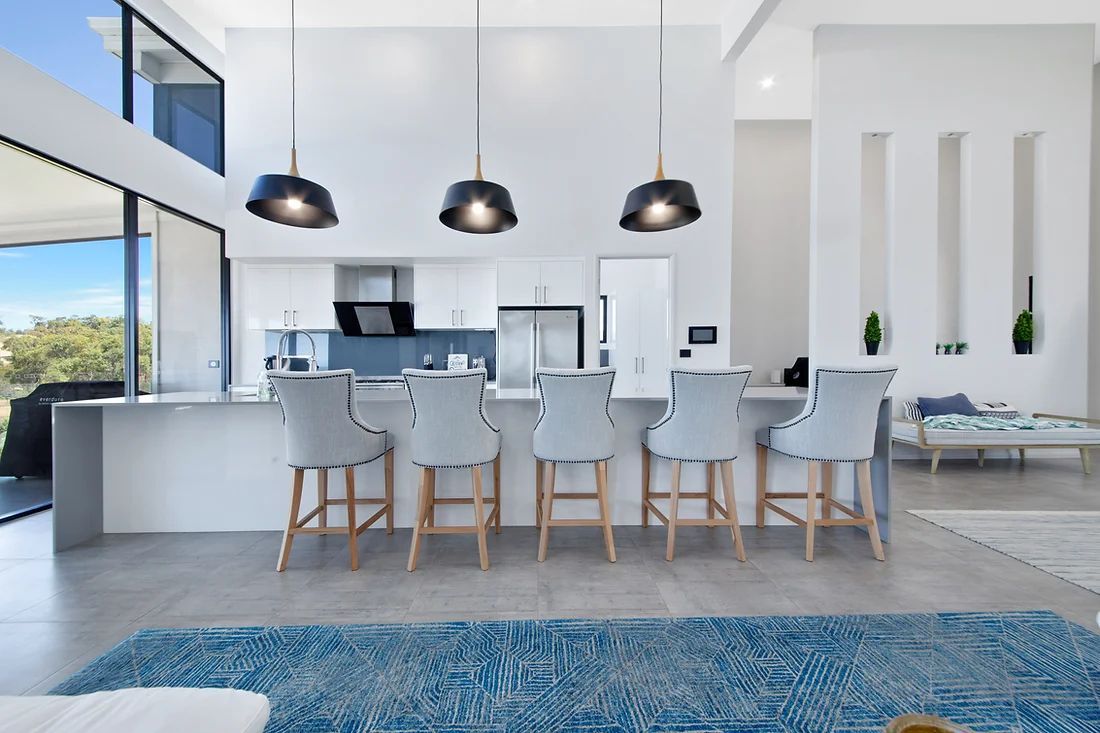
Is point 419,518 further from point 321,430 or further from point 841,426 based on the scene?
point 841,426

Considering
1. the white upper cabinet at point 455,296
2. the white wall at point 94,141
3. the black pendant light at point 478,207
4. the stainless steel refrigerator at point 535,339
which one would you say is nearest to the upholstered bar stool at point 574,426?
the black pendant light at point 478,207

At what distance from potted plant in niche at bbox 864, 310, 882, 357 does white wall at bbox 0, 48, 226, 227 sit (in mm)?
7062

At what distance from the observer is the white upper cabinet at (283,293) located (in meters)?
4.80

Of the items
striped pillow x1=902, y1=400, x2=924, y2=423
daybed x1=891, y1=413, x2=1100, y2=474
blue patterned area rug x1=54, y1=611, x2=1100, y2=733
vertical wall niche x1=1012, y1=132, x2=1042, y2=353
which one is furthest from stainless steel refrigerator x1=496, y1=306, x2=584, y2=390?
vertical wall niche x1=1012, y1=132, x2=1042, y2=353

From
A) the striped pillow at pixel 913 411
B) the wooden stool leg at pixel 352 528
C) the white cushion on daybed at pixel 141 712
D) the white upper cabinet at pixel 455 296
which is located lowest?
the wooden stool leg at pixel 352 528

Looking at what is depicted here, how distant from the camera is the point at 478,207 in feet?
8.46

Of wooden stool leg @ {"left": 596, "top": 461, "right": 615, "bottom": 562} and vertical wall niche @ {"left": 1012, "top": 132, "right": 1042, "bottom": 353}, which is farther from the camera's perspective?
vertical wall niche @ {"left": 1012, "top": 132, "right": 1042, "bottom": 353}

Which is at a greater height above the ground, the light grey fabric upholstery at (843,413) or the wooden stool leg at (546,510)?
the light grey fabric upholstery at (843,413)

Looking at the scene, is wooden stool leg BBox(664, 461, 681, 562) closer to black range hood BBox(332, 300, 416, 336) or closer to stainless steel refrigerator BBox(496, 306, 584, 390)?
stainless steel refrigerator BBox(496, 306, 584, 390)

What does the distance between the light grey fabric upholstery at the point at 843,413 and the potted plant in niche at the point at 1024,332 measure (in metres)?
4.18

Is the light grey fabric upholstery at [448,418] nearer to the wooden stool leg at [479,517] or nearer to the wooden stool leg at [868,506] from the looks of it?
the wooden stool leg at [479,517]

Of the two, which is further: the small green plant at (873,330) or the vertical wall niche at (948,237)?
the vertical wall niche at (948,237)

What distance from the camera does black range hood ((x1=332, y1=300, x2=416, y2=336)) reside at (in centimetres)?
484

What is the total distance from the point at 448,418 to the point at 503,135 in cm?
330
